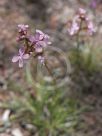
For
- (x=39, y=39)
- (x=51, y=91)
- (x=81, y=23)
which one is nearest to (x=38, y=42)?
(x=39, y=39)

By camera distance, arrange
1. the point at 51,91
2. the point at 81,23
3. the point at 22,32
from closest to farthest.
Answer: the point at 22,32 → the point at 81,23 → the point at 51,91

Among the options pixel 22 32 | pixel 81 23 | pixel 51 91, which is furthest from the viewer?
pixel 51 91

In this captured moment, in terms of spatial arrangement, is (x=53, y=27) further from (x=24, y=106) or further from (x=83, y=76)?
(x=24, y=106)

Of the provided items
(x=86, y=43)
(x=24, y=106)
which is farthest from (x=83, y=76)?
(x=24, y=106)

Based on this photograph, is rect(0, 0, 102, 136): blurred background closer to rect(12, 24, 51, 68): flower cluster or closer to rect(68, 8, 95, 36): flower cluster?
rect(68, 8, 95, 36): flower cluster

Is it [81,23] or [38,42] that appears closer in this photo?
[38,42]

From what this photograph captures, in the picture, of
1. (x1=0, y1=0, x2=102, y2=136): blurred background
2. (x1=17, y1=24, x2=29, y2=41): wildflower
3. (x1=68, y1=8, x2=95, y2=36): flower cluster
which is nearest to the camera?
(x1=17, y1=24, x2=29, y2=41): wildflower

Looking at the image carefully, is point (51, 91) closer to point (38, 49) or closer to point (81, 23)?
point (81, 23)

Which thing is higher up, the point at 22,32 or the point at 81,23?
the point at 81,23

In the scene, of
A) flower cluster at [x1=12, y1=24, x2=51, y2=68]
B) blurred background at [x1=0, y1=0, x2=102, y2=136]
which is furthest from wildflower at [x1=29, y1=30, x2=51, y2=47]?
blurred background at [x1=0, y1=0, x2=102, y2=136]
